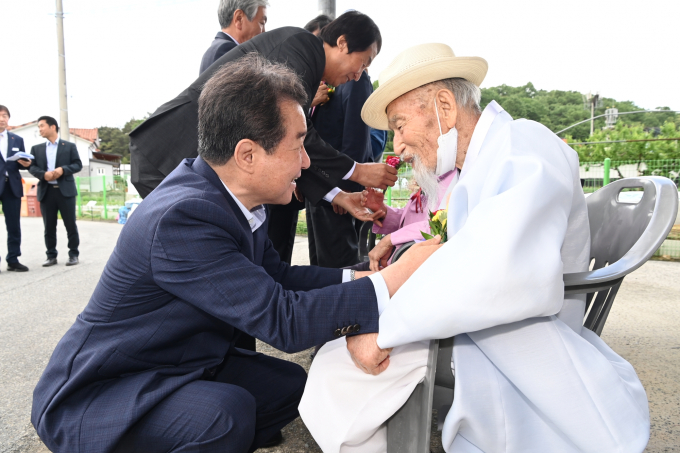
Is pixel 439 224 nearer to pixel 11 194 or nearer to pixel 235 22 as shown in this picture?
pixel 235 22

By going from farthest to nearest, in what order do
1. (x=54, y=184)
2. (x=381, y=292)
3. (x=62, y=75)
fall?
(x=62, y=75) < (x=54, y=184) < (x=381, y=292)

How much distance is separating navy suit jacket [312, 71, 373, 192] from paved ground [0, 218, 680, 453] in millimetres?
1559

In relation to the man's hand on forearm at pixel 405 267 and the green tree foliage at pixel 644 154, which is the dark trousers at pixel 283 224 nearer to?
the man's hand on forearm at pixel 405 267

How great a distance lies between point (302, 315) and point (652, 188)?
133 centimetres

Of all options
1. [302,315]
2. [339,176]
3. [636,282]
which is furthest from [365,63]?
[636,282]

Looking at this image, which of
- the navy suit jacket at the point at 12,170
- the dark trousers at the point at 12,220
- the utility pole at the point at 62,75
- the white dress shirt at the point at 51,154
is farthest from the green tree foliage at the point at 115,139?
the dark trousers at the point at 12,220

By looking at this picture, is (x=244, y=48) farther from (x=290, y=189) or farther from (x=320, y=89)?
(x=290, y=189)

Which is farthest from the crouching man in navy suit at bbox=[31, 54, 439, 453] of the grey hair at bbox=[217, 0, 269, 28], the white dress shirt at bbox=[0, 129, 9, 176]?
the white dress shirt at bbox=[0, 129, 9, 176]

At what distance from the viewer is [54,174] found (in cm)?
713

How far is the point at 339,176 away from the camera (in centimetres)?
309

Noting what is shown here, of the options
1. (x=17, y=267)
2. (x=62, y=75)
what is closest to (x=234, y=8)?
(x=17, y=267)

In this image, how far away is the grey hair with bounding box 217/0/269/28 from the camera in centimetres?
324

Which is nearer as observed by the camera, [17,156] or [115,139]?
[17,156]

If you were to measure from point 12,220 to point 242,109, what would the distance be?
6.76 m
